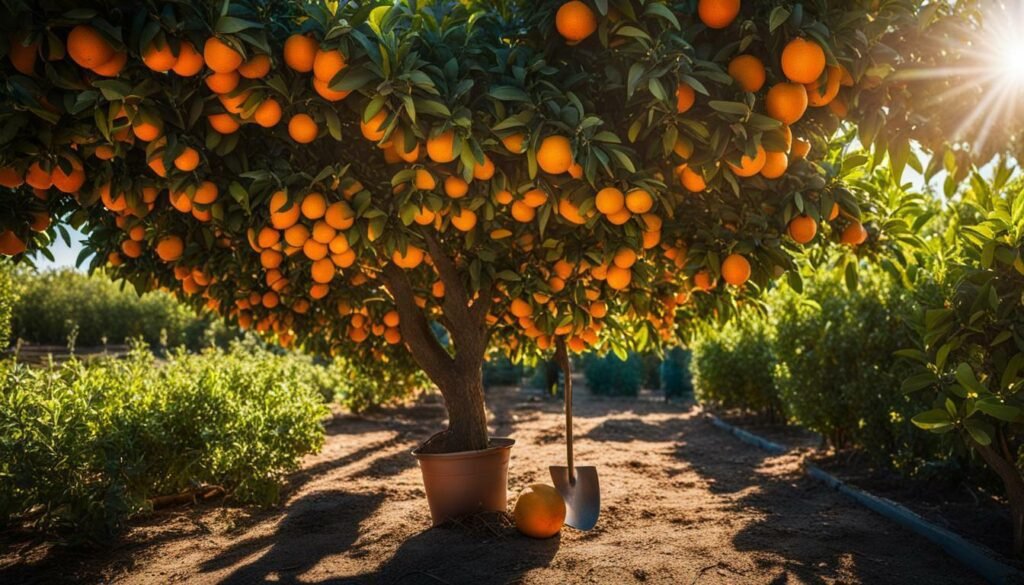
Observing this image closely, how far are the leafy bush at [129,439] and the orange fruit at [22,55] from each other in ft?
7.69

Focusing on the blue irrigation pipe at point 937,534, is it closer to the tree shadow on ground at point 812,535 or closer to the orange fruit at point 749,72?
the tree shadow on ground at point 812,535

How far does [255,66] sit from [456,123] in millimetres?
665

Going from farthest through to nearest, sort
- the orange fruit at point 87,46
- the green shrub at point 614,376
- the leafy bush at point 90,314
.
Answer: the green shrub at point 614,376
the leafy bush at point 90,314
the orange fruit at point 87,46

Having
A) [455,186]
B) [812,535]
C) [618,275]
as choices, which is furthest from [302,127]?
[812,535]

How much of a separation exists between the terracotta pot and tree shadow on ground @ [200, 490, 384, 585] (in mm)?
555

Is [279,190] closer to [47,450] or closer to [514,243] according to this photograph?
[514,243]

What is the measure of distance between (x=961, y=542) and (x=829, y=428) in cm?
282

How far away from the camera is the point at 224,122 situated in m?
2.19

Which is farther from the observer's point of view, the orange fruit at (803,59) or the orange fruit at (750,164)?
the orange fruit at (750,164)

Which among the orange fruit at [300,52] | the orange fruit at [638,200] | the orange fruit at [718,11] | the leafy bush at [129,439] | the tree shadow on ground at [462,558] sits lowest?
the tree shadow on ground at [462,558]

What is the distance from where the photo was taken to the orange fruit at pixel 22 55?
1802mm

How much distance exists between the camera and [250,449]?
450 centimetres

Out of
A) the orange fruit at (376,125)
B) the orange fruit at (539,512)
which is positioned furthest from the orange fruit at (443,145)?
the orange fruit at (539,512)

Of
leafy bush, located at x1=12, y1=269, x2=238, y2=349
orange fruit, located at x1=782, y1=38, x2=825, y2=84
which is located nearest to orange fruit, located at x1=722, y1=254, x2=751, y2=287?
orange fruit, located at x1=782, y1=38, x2=825, y2=84
